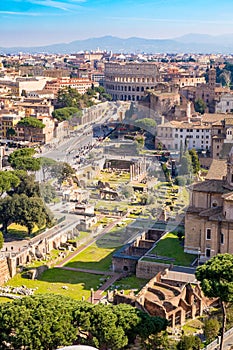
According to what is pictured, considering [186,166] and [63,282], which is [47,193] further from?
[186,166]

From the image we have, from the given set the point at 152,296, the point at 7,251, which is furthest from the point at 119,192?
the point at 152,296

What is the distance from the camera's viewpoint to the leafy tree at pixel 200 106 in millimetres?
73875

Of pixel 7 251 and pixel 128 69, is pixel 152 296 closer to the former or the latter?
pixel 7 251

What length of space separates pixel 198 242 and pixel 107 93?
225 ft

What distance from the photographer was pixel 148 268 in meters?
28.3

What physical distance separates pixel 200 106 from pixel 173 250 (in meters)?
46.6

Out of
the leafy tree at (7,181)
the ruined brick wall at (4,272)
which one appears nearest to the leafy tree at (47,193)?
the leafy tree at (7,181)

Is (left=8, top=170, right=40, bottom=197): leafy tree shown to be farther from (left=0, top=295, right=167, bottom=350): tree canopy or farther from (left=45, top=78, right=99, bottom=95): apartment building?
(left=45, top=78, right=99, bottom=95): apartment building

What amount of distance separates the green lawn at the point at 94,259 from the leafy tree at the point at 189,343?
9.71 m

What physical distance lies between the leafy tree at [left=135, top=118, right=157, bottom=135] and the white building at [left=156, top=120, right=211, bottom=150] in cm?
289

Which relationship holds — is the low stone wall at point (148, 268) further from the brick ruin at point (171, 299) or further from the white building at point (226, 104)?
the white building at point (226, 104)

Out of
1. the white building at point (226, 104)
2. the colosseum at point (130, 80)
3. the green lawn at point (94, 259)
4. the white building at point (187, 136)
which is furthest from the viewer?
the colosseum at point (130, 80)

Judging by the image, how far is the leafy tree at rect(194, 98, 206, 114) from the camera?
73.9 m

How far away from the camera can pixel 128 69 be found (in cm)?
9350
